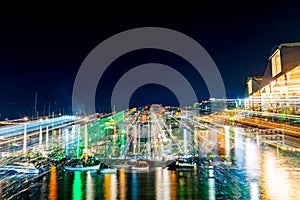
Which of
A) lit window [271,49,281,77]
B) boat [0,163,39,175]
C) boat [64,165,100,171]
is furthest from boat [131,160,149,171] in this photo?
lit window [271,49,281,77]

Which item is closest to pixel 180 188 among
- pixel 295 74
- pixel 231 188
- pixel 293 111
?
pixel 231 188

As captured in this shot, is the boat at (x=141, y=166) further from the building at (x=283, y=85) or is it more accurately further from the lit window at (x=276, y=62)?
the lit window at (x=276, y=62)

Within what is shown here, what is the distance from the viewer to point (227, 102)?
25.0 meters

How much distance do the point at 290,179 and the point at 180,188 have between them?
2.08 m

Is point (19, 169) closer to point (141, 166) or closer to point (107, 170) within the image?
point (107, 170)

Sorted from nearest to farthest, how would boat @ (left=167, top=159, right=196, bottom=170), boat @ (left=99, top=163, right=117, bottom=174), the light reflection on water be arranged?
the light reflection on water → boat @ (left=99, top=163, right=117, bottom=174) → boat @ (left=167, top=159, right=196, bottom=170)

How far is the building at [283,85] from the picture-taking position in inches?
402

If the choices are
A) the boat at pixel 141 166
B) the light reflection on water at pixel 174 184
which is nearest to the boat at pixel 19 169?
the light reflection on water at pixel 174 184

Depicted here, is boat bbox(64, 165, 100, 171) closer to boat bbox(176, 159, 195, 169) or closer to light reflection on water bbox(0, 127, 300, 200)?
light reflection on water bbox(0, 127, 300, 200)

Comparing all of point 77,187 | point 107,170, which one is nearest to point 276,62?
point 107,170

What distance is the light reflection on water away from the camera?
15.5ft

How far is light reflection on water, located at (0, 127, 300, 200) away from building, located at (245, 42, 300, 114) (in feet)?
12.3

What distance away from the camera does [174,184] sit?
17.9ft

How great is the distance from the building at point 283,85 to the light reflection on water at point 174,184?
374 centimetres
